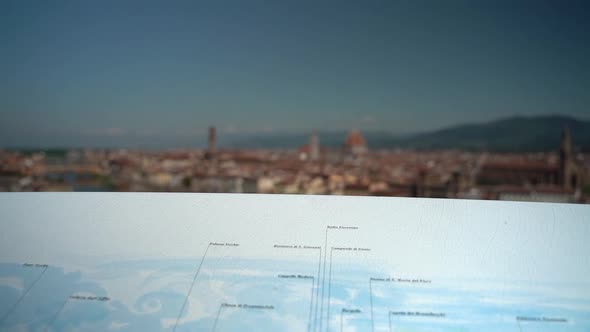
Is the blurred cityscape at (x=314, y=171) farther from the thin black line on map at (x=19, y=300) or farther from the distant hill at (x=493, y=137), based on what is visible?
the thin black line on map at (x=19, y=300)

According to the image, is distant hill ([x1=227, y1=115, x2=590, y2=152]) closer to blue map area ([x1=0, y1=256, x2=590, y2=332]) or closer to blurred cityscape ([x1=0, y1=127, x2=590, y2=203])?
blurred cityscape ([x1=0, y1=127, x2=590, y2=203])

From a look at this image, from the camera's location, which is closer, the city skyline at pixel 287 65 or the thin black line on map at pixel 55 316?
the thin black line on map at pixel 55 316

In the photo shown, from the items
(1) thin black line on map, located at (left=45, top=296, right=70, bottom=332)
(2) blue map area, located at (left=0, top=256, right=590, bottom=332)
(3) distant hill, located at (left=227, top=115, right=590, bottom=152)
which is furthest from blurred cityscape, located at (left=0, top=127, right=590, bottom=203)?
(1) thin black line on map, located at (left=45, top=296, right=70, bottom=332)

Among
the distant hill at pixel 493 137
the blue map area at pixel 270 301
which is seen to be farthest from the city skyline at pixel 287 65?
the blue map area at pixel 270 301

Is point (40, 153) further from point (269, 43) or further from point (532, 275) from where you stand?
point (532, 275)

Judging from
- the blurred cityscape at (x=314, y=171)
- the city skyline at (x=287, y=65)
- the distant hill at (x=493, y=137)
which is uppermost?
the city skyline at (x=287, y=65)

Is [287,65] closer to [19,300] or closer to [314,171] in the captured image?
[314,171]
